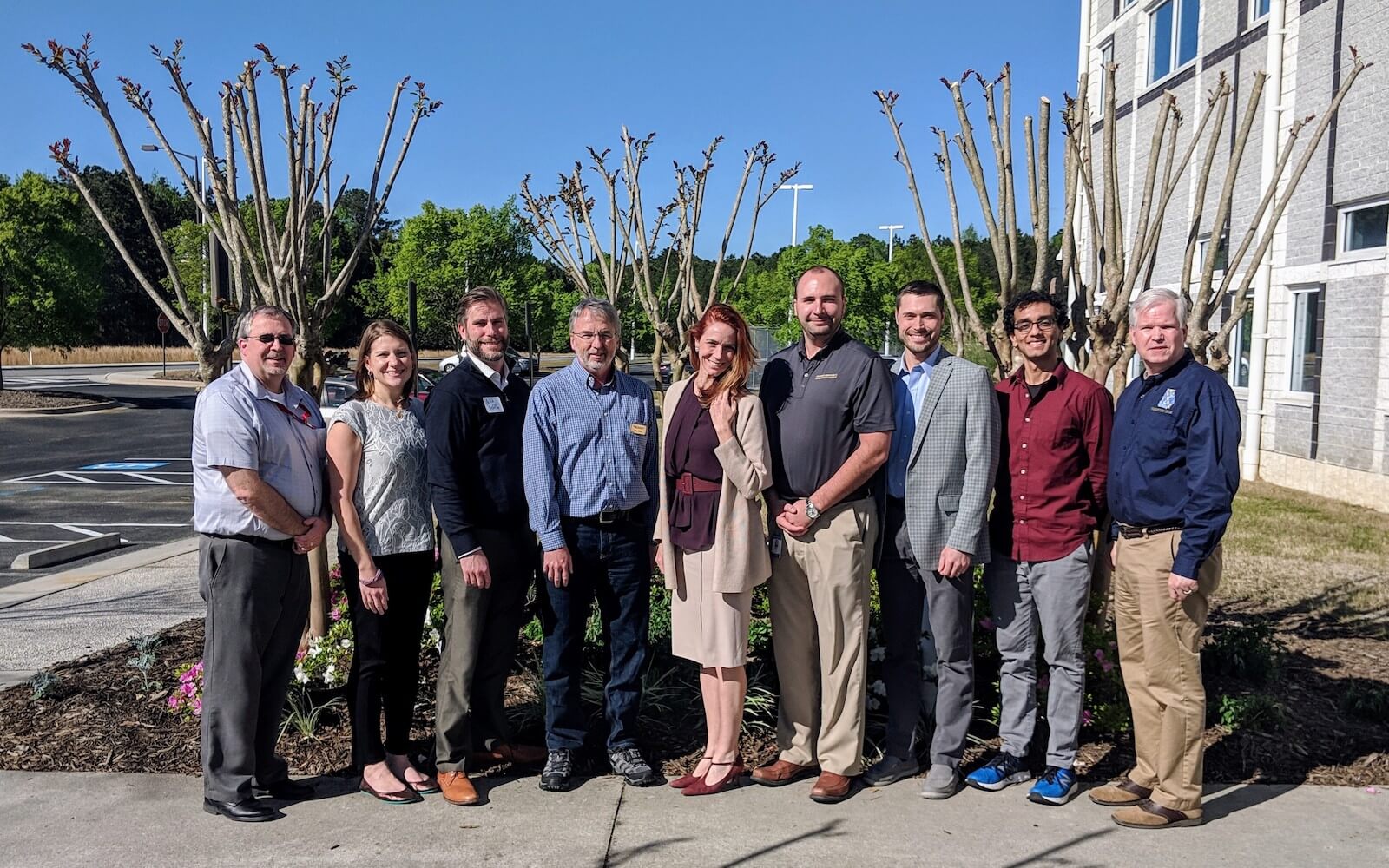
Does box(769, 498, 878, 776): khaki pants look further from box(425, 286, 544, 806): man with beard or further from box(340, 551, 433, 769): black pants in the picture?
box(340, 551, 433, 769): black pants

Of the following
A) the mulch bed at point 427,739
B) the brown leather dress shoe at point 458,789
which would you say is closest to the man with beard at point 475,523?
the brown leather dress shoe at point 458,789

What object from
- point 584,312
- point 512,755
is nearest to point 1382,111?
point 584,312

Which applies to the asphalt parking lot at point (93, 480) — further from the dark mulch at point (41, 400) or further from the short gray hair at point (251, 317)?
the short gray hair at point (251, 317)

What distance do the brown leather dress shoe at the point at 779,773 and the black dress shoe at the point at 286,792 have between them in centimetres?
174

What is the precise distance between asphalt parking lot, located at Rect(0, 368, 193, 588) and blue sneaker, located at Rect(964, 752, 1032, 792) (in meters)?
7.18

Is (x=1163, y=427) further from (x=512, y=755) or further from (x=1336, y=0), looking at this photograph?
(x=1336, y=0)

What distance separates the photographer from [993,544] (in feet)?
13.6

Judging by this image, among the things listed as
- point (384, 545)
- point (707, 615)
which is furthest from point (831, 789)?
point (384, 545)

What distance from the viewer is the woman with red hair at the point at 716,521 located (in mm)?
3959

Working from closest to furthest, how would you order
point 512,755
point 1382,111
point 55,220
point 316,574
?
point 512,755
point 316,574
point 1382,111
point 55,220

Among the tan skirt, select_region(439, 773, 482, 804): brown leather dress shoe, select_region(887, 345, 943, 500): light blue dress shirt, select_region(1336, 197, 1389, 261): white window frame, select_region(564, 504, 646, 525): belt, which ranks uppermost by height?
select_region(1336, 197, 1389, 261): white window frame

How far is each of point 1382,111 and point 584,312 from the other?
11338mm

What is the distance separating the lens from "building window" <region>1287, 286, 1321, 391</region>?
12859 mm

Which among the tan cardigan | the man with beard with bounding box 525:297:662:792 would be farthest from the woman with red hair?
the man with beard with bounding box 525:297:662:792
